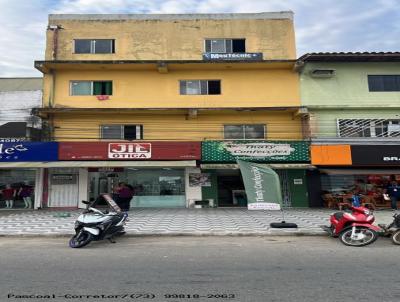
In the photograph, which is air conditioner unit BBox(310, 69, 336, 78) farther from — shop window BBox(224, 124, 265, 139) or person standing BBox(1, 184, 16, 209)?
person standing BBox(1, 184, 16, 209)

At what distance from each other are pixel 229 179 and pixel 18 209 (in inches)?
471

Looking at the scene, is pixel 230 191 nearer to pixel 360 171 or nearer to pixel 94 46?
pixel 360 171

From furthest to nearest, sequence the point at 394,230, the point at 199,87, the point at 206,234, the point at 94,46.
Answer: the point at 94,46 < the point at 199,87 < the point at 206,234 < the point at 394,230

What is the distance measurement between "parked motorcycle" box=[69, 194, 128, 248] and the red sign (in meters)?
8.81

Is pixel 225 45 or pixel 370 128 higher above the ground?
pixel 225 45

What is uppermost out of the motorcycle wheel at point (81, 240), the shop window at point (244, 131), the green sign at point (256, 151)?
the shop window at point (244, 131)

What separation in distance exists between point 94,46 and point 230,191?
38.9 feet

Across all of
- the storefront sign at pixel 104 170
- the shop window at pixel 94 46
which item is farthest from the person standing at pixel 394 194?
the shop window at pixel 94 46

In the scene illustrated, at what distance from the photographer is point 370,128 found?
65.6 ft

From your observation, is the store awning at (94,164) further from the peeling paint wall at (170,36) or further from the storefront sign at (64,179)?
the peeling paint wall at (170,36)

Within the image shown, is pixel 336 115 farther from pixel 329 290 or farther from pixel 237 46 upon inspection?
pixel 329 290

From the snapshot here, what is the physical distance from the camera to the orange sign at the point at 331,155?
1873 centimetres

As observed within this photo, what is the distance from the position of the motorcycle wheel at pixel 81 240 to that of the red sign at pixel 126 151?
9.73 meters

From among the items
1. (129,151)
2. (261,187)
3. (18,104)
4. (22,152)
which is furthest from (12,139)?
(261,187)
